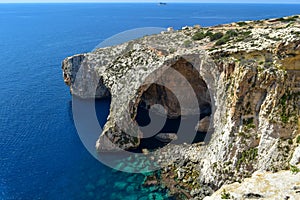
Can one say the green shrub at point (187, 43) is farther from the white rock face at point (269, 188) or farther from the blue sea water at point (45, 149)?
the white rock face at point (269, 188)

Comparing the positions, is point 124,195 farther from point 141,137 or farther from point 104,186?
point 141,137

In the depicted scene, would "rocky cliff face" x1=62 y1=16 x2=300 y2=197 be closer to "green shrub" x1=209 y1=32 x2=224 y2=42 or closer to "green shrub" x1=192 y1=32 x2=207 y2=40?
"green shrub" x1=209 y1=32 x2=224 y2=42

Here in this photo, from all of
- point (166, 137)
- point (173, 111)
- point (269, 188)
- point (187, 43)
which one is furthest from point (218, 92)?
point (269, 188)

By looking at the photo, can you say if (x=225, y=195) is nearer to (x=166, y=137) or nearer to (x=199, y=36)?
(x=166, y=137)

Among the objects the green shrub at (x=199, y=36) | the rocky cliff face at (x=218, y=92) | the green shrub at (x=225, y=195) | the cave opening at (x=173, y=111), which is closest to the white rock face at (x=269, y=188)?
the green shrub at (x=225, y=195)

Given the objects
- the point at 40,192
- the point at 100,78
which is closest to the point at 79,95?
the point at 100,78

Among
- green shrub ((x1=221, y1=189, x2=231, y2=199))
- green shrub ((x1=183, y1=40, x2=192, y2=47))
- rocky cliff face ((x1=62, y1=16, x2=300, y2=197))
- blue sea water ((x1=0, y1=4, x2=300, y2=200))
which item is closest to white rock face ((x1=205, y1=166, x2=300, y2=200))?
green shrub ((x1=221, y1=189, x2=231, y2=199))
